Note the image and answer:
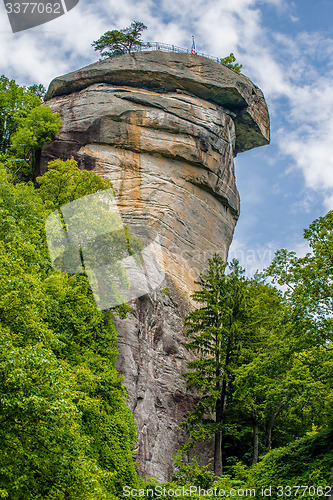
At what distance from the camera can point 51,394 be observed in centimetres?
1148

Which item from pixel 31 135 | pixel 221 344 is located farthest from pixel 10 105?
pixel 221 344

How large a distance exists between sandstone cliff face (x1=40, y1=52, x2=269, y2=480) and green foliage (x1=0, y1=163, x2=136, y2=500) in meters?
4.06

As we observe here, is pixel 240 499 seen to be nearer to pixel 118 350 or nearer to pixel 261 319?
pixel 118 350

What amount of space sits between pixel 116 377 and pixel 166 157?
1711 cm

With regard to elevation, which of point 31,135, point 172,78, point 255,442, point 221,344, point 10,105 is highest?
point 172,78

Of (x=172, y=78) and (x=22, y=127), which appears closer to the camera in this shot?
(x=22, y=127)

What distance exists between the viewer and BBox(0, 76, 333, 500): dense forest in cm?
1143

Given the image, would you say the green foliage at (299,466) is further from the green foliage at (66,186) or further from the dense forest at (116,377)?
the green foliage at (66,186)

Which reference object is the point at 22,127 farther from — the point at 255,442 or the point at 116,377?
the point at 255,442

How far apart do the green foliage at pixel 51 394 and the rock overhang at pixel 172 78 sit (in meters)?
19.3

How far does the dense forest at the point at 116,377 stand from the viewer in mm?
11430

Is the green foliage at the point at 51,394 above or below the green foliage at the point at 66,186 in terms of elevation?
below

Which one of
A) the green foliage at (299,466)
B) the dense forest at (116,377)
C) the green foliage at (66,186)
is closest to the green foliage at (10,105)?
the dense forest at (116,377)

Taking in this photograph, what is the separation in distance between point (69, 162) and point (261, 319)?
10.8 m
